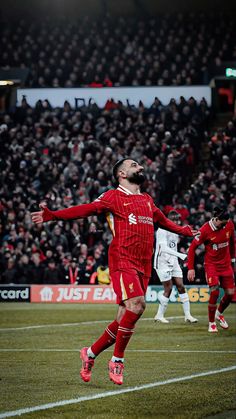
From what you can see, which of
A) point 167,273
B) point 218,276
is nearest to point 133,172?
point 218,276

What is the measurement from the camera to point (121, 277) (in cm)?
999

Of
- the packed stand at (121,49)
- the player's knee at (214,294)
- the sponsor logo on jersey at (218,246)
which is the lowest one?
the player's knee at (214,294)

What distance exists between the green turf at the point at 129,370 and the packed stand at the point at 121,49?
679 inches

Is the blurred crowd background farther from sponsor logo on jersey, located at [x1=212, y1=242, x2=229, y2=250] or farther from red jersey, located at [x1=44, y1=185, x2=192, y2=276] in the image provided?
red jersey, located at [x1=44, y1=185, x2=192, y2=276]

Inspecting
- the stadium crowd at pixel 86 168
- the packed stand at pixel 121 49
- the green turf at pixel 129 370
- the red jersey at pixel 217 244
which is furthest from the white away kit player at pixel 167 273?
the packed stand at pixel 121 49

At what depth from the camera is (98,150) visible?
107ft

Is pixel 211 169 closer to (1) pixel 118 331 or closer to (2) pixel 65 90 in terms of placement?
(2) pixel 65 90

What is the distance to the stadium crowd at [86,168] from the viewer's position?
1174 inches

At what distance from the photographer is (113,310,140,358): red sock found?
9.92m

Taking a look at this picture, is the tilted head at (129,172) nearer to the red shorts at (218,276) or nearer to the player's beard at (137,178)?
the player's beard at (137,178)

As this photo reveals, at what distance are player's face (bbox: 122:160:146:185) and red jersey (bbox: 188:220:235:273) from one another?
7855 mm

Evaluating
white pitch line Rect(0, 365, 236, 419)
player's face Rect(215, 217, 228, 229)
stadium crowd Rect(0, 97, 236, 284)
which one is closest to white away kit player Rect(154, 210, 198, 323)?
player's face Rect(215, 217, 228, 229)

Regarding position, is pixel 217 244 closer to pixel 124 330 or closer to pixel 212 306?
pixel 212 306

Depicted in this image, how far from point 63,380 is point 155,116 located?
22.9 m
